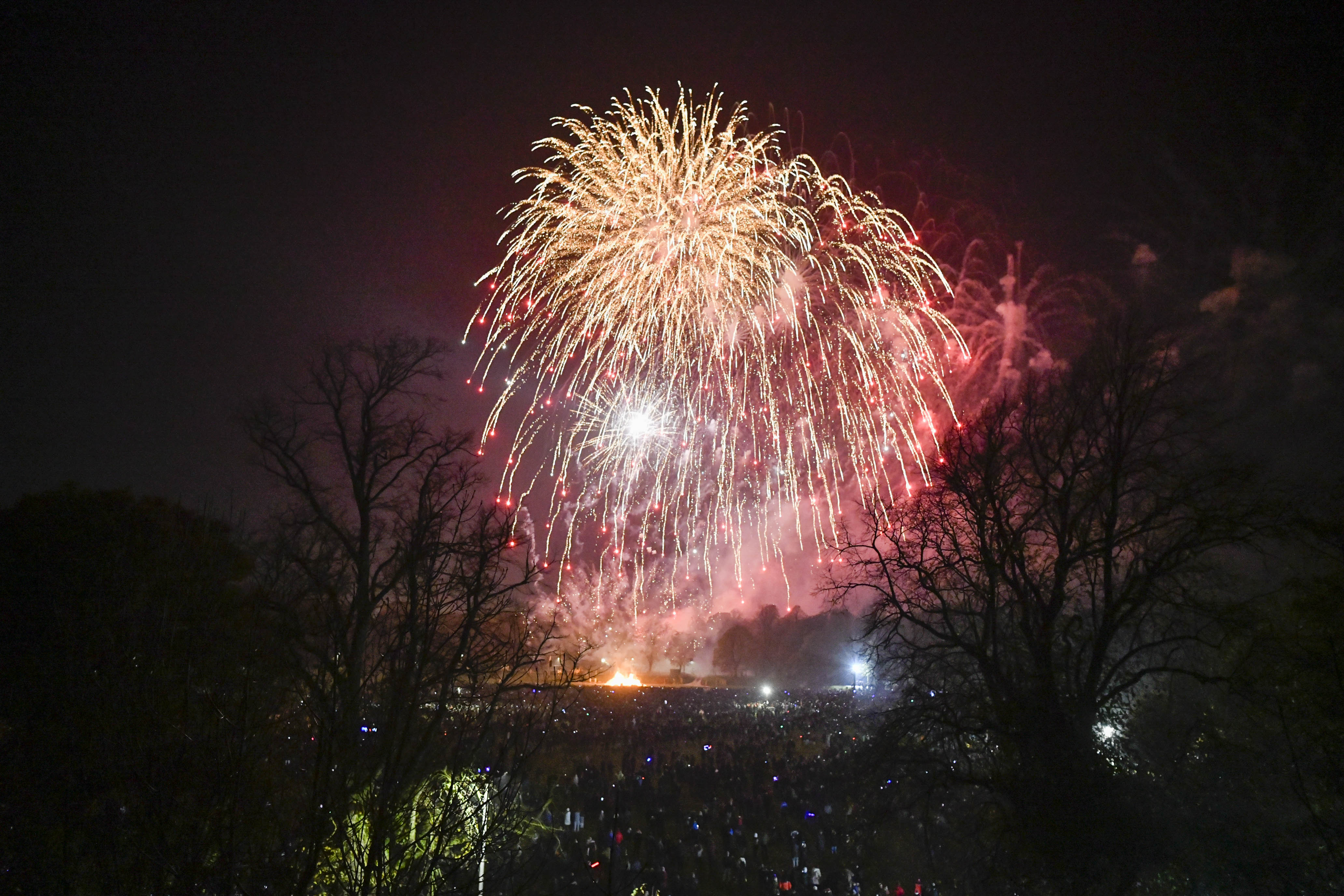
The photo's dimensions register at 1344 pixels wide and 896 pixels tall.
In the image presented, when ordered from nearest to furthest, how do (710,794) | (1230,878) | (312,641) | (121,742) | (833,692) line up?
(121,742), (1230,878), (312,641), (710,794), (833,692)

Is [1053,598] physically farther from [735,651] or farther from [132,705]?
[735,651]

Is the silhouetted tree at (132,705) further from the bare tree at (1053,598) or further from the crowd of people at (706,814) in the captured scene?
the bare tree at (1053,598)

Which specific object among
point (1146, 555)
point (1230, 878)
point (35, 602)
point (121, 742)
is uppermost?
point (1146, 555)

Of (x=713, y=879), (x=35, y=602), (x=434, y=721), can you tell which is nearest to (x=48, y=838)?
(x=35, y=602)

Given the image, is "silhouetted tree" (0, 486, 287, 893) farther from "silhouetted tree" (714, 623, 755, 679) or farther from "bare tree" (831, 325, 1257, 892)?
"silhouetted tree" (714, 623, 755, 679)

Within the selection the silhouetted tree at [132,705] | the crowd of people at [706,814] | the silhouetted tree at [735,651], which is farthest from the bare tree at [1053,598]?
the silhouetted tree at [735,651]

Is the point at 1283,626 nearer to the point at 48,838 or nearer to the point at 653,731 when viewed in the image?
the point at 48,838


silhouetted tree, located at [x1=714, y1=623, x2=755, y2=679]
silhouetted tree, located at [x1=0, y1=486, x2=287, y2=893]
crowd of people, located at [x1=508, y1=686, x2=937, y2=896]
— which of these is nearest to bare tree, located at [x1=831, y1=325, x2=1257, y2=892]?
crowd of people, located at [x1=508, y1=686, x2=937, y2=896]
